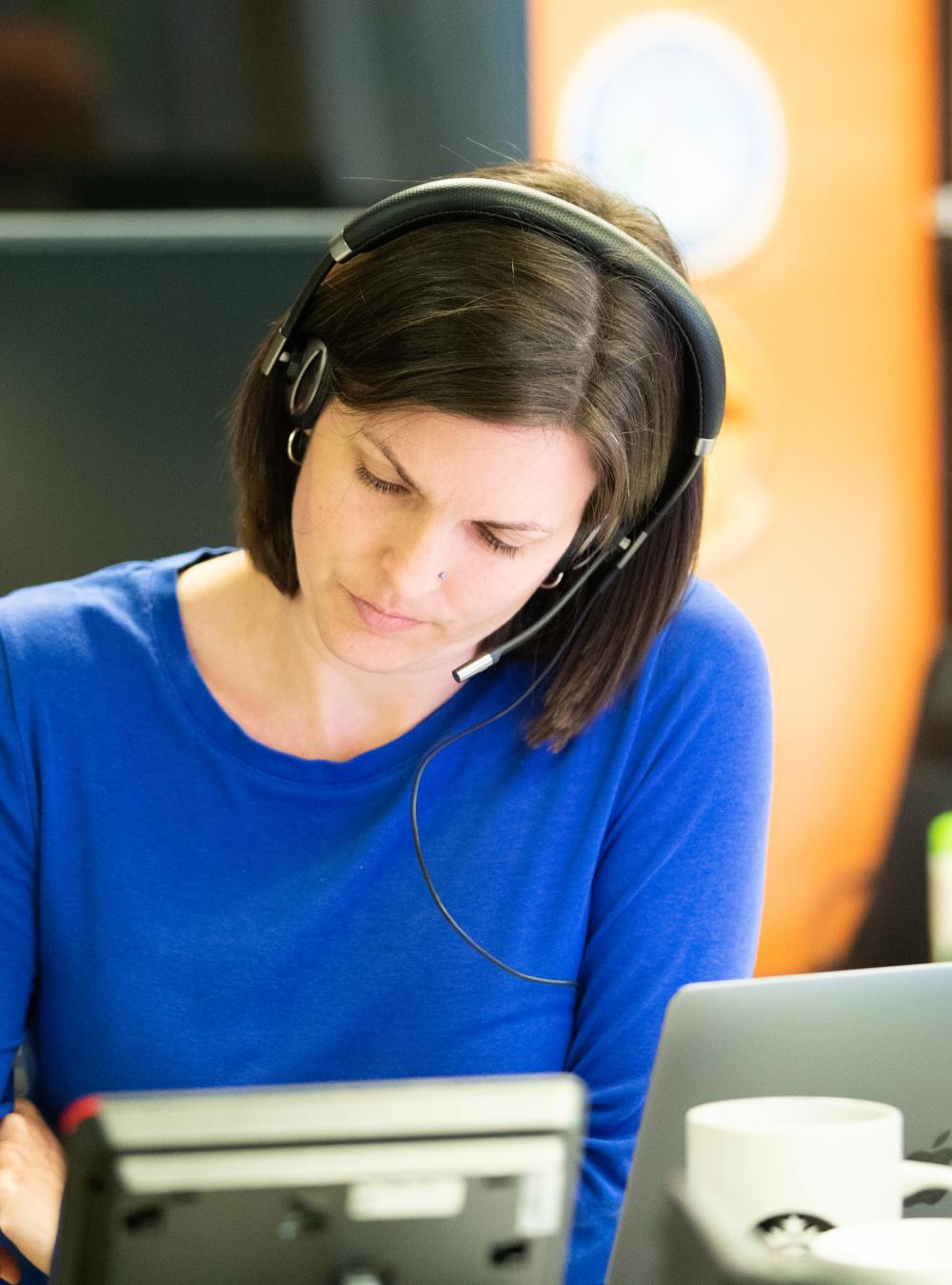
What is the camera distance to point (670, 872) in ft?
3.99

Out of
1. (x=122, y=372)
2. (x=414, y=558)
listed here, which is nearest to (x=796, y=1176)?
(x=414, y=558)

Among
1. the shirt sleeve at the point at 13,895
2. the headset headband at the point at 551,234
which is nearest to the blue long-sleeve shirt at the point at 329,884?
the shirt sleeve at the point at 13,895

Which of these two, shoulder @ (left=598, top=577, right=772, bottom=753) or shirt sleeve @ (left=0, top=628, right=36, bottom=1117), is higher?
shoulder @ (left=598, top=577, right=772, bottom=753)

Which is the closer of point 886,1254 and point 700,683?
point 886,1254

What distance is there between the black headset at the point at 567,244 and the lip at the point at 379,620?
76mm

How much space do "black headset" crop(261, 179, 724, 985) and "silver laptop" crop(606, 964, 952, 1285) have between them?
41 centimetres

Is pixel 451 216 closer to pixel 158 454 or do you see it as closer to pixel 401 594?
pixel 401 594

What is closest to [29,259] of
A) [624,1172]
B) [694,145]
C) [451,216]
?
[694,145]

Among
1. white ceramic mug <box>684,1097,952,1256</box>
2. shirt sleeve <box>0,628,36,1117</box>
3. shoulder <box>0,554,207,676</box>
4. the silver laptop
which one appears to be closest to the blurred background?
shoulder <box>0,554,207,676</box>

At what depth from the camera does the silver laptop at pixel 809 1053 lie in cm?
81

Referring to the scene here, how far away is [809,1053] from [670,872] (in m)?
0.39

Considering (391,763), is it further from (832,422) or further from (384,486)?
(832,422)

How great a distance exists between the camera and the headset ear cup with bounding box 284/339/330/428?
112 centimetres

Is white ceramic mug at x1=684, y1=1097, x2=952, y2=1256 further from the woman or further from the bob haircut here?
the bob haircut
